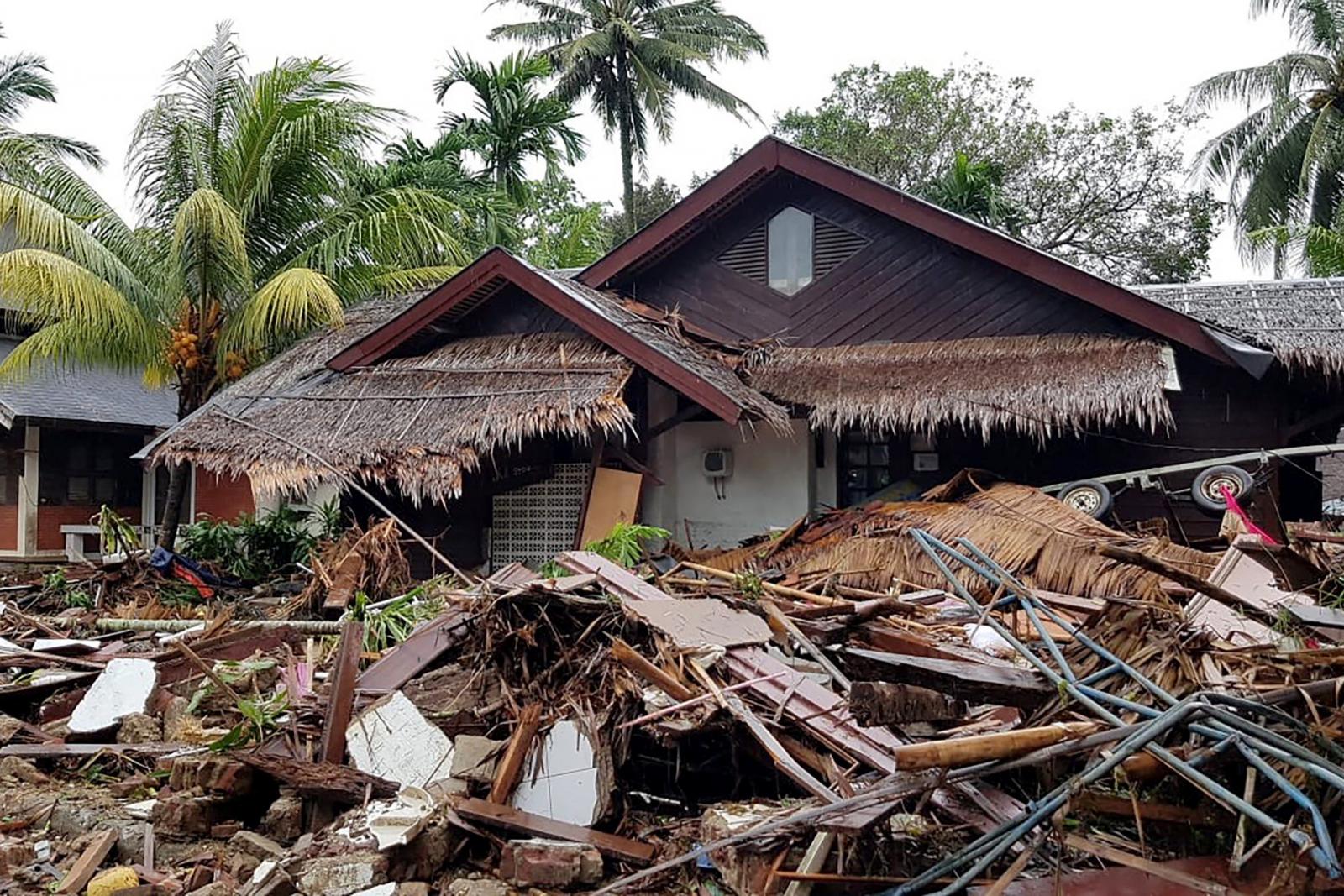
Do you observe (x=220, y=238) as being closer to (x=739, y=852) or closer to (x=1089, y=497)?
(x=1089, y=497)

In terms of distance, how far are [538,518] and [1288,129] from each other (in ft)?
72.9

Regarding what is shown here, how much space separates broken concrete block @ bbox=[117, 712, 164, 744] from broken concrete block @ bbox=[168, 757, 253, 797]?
1.30m

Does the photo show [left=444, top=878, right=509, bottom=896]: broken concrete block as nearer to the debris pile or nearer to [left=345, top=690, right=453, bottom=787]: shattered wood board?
the debris pile

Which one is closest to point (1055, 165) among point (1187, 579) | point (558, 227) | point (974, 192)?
point (974, 192)

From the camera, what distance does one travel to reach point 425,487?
9836mm

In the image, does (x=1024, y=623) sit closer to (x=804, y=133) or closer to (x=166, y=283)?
(x=166, y=283)

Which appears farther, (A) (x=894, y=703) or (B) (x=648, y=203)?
(B) (x=648, y=203)

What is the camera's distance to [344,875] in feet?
15.5

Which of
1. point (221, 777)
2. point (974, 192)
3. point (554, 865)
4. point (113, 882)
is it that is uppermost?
A: point (974, 192)

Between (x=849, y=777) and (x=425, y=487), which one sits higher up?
(x=425, y=487)

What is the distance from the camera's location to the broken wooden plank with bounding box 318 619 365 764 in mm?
5781

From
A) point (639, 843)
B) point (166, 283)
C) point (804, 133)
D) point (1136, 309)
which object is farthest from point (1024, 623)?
point (804, 133)

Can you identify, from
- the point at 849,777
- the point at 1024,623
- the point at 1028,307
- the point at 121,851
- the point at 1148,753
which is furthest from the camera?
the point at 1028,307

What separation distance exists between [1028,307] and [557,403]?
16.0 feet
